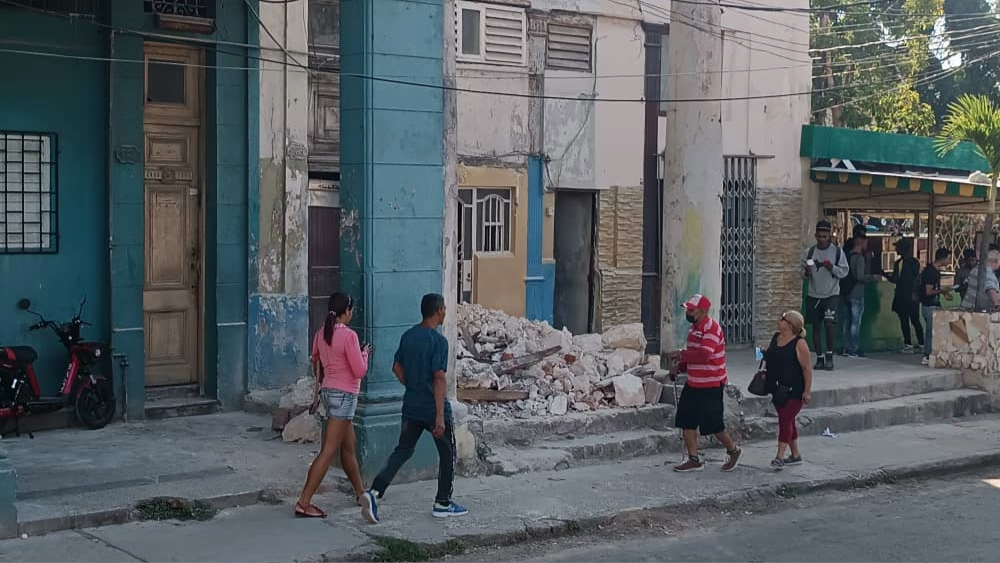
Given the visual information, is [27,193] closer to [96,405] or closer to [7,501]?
[96,405]

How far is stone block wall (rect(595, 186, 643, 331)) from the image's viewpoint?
50.9ft

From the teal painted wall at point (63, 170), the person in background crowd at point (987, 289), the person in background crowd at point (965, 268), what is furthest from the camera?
the person in background crowd at point (965, 268)

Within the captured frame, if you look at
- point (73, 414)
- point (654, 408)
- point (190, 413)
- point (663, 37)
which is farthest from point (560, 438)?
point (663, 37)

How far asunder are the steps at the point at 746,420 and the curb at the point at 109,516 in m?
1.94

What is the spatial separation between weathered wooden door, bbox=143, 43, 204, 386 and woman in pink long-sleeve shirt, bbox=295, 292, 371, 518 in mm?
3869

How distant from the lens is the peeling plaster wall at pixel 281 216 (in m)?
11.9

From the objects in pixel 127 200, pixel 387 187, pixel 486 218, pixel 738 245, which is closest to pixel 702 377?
pixel 387 187

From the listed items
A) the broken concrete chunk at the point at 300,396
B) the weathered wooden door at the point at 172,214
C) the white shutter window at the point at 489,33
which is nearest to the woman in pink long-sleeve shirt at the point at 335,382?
the broken concrete chunk at the point at 300,396

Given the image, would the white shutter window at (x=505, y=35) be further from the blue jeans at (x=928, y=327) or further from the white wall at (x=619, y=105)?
the blue jeans at (x=928, y=327)

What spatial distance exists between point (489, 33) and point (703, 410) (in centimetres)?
627

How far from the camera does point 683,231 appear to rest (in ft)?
38.9

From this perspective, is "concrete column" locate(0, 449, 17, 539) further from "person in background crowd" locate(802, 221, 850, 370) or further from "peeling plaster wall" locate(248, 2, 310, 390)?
"person in background crowd" locate(802, 221, 850, 370)

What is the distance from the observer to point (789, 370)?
10.3 meters

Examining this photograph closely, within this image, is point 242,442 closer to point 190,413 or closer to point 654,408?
point 190,413
